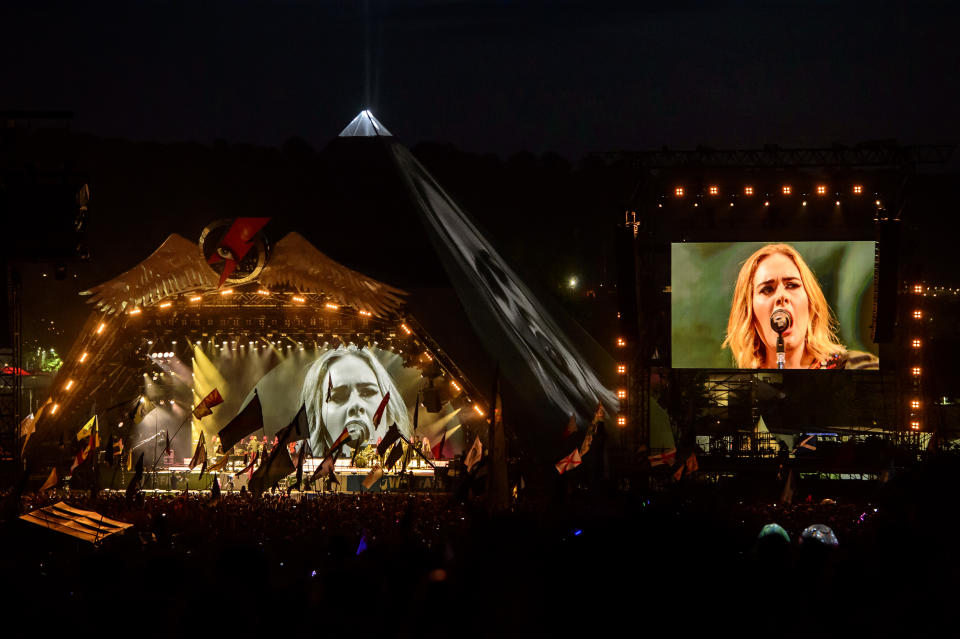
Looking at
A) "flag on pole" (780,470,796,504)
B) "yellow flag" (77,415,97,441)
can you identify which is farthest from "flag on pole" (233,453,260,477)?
"flag on pole" (780,470,796,504)

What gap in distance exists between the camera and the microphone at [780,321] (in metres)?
26.8

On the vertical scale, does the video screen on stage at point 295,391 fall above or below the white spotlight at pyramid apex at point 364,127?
below

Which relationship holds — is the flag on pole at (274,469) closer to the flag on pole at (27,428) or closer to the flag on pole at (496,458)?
the flag on pole at (496,458)

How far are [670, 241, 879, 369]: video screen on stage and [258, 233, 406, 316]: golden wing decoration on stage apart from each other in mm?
7835

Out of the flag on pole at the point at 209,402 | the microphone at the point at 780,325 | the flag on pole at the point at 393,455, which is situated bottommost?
the flag on pole at the point at 393,455

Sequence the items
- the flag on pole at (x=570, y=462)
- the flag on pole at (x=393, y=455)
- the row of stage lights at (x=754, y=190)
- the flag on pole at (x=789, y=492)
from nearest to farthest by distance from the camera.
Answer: the flag on pole at (x=789, y=492) < the flag on pole at (x=570, y=462) < the flag on pole at (x=393, y=455) < the row of stage lights at (x=754, y=190)

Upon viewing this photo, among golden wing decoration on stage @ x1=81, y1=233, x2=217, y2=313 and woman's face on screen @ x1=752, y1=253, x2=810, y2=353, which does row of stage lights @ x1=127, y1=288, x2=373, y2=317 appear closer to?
golden wing decoration on stage @ x1=81, y1=233, x2=217, y2=313

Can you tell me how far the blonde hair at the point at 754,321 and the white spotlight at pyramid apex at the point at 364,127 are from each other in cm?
1457

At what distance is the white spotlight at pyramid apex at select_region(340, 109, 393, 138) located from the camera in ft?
119

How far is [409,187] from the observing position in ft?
101

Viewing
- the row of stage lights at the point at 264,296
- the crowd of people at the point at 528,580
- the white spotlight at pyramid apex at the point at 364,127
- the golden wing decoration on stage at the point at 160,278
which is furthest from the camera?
the white spotlight at pyramid apex at the point at 364,127

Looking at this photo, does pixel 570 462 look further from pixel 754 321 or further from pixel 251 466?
pixel 754 321

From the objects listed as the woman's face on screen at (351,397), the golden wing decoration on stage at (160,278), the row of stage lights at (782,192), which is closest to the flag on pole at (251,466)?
the woman's face on screen at (351,397)

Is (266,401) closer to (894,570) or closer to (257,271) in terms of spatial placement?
(257,271)
